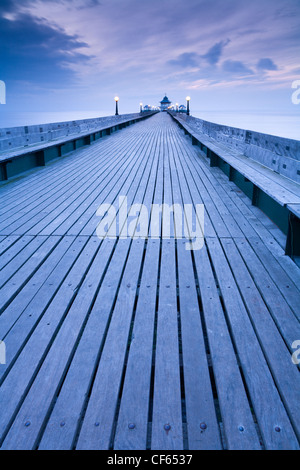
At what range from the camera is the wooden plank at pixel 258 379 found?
5.49 ft

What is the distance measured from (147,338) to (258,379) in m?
0.77

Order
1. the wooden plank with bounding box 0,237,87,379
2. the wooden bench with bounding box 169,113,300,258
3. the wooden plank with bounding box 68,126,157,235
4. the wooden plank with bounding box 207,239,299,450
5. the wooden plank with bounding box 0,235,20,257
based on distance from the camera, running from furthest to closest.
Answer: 1. the wooden plank with bounding box 68,126,157,235
2. the wooden plank with bounding box 0,235,20,257
3. the wooden bench with bounding box 169,113,300,258
4. the wooden plank with bounding box 0,237,87,379
5. the wooden plank with bounding box 207,239,299,450

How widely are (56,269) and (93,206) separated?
2116 millimetres

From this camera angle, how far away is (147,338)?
2369 mm

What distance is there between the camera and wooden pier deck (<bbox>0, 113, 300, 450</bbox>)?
5.68 feet

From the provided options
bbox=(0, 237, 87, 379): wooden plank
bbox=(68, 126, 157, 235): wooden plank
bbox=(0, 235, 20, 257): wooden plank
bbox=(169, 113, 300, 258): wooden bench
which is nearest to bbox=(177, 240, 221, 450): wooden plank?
bbox=(0, 237, 87, 379): wooden plank

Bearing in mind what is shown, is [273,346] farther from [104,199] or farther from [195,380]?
[104,199]

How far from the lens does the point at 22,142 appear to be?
8.45 meters

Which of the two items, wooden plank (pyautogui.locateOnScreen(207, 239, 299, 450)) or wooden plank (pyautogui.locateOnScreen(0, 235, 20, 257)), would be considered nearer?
wooden plank (pyautogui.locateOnScreen(207, 239, 299, 450))

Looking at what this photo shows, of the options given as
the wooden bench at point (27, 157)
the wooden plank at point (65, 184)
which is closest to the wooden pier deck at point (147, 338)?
the wooden plank at point (65, 184)

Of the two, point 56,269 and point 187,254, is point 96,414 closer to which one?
point 56,269

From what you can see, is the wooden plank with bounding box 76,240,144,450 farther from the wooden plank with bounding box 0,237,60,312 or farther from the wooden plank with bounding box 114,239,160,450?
the wooden plank with bounding box 0,237,60,312
